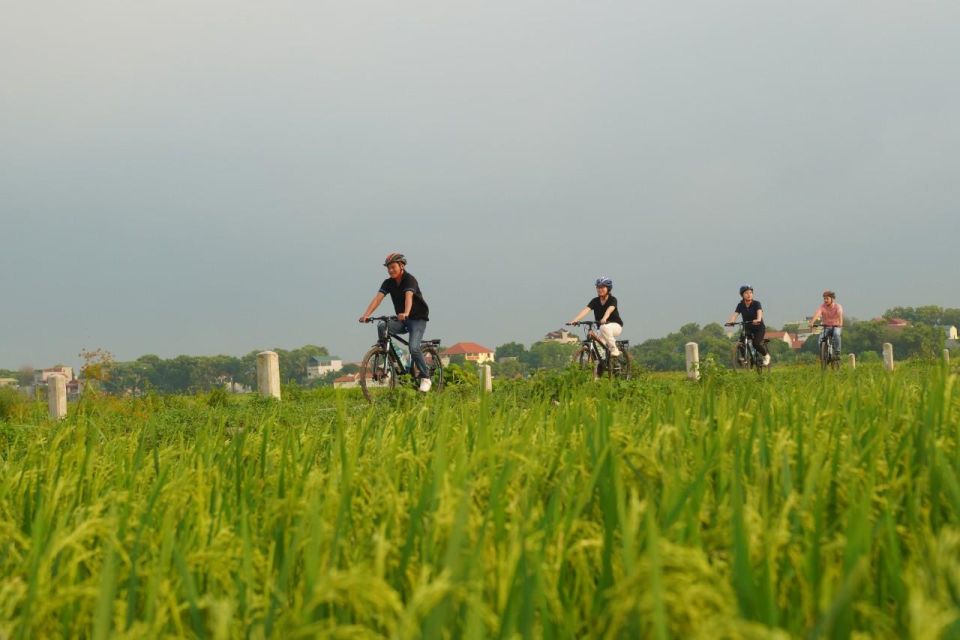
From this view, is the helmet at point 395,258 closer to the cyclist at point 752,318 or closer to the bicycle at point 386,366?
the bicycle at point 386,366

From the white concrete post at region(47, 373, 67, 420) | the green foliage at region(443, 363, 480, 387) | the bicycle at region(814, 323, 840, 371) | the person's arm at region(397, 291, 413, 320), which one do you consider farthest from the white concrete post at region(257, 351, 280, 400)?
the bicycle at region(814, 323, 840, 371)

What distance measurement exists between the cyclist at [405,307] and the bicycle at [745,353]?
865 centimetres

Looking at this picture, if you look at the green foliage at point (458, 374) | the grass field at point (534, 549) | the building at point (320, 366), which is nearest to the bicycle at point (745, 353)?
the green foliage at point (458, 374)

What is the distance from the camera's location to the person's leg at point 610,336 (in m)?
16.2

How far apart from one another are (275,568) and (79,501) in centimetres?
133

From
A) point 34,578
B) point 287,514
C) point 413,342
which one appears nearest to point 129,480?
point 287,514

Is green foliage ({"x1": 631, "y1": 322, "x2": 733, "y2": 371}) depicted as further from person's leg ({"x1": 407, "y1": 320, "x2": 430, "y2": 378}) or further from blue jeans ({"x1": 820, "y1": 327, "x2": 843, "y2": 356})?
person's leg ({"x1": 407, "y1": 320, "x2": 430, "y2": 378})

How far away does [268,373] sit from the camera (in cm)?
1903

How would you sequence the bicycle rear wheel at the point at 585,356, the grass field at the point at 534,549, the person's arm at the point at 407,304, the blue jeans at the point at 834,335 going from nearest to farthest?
1. the grass field at the point at 534,549
2. the person's arm at the point at 407,304
3. the bicycle rear wheel at the point at 585,356
4. the blue jeans at the point at 834,335

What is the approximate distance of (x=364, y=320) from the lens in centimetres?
1424

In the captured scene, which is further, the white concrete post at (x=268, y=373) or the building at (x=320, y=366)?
the building at (x=320, y=366)

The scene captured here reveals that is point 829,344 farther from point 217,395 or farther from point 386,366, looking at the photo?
point 217,395

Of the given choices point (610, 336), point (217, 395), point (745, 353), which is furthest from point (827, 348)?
point (217, 395)

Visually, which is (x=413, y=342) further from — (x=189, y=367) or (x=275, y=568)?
(x=189, y=367)
